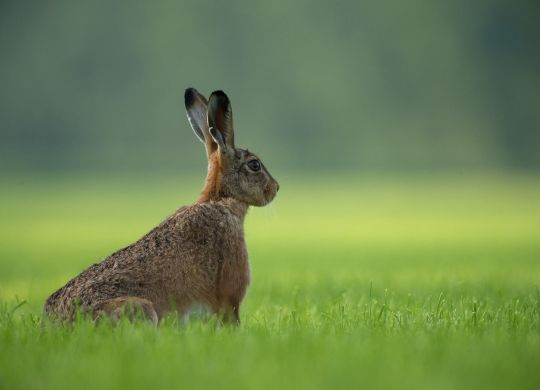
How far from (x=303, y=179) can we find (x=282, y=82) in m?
23.3

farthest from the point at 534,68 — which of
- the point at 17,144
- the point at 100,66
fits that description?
the point at 17,144

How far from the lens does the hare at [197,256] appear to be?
689cm

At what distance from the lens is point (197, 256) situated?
7.54 m

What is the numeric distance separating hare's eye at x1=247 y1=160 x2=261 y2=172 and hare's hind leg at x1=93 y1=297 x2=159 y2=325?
223cm

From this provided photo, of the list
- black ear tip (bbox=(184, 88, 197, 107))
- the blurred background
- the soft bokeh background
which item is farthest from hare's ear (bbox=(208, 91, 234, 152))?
the blurred background

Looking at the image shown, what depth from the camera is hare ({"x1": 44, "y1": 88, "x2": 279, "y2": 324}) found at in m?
6.89

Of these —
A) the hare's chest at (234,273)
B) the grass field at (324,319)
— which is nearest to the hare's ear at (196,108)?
the grass field at (324,319)

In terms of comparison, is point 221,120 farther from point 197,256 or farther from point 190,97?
point 197,256

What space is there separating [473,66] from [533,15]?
13.9 metres

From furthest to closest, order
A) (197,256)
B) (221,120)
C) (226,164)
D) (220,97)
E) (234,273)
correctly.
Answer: (226,164) < (221,120) < (220,97) < (234,273) < (197,256)

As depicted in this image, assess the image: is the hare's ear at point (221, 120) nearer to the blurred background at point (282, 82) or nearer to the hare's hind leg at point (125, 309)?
the hare's hind leg at point (125, 309)

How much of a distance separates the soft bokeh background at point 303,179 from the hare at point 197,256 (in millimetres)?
407

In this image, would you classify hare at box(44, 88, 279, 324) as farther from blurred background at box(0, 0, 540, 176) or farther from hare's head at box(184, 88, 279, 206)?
blurred background at box(0, 0, 540, 176)

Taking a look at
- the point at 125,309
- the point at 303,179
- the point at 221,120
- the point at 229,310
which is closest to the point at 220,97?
the point at 221,120
